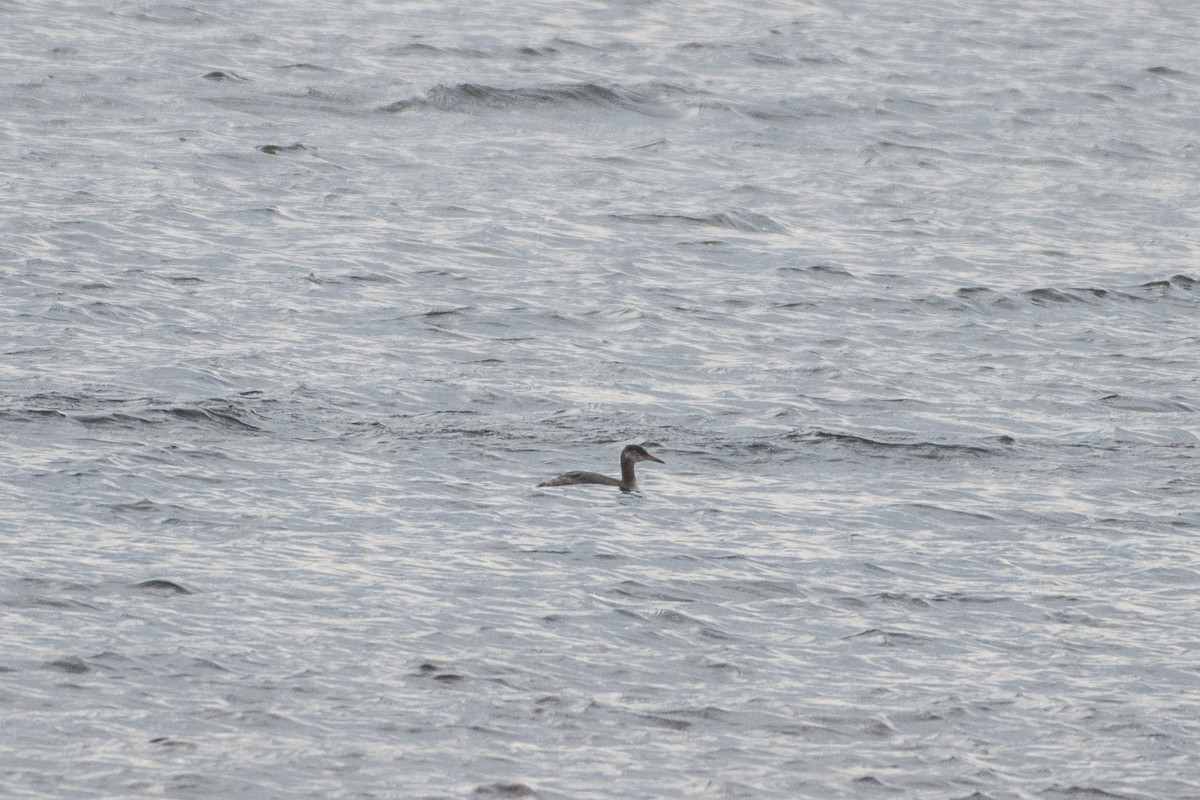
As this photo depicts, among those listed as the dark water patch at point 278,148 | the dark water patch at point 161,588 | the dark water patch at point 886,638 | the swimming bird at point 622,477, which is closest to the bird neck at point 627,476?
the swimming bird at point 622,477

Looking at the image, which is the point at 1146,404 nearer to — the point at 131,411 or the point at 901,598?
the point at 901,598

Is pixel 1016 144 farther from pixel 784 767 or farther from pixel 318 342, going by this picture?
pixel 784 767

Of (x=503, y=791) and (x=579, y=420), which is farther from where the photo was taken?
(x=579, y=420)

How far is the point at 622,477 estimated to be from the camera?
57.2ft

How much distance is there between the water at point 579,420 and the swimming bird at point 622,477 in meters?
0.19

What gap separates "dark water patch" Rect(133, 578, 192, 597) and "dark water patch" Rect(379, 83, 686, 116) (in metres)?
17.4

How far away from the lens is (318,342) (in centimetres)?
2064

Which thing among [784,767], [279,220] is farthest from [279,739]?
[279,220]

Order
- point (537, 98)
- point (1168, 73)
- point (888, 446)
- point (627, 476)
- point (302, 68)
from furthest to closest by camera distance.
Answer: point (1168, 73) → point (302, 68) → point (537, 98) → point (888, 446) → point (627, 476)

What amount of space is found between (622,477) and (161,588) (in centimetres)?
463

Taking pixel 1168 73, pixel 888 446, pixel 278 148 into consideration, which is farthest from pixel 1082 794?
pixel 1168 73

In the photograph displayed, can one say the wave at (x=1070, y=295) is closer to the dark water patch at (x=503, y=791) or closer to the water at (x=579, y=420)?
the water at (x=579, y=420)

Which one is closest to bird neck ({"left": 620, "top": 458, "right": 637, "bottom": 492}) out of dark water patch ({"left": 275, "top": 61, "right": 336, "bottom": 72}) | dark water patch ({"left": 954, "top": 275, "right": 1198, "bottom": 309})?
dark water patch ({"left": 954, "top": 275, "right": 1198, "bottom": 309})

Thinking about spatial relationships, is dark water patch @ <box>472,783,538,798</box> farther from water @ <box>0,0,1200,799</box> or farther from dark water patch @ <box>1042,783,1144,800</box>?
dark water patch @ <box>1042,783,1144,800</box>
